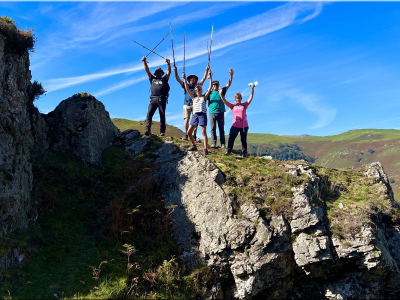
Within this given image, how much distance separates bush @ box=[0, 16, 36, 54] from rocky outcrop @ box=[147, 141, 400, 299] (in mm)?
9690

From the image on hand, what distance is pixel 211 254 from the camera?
10.1 metres

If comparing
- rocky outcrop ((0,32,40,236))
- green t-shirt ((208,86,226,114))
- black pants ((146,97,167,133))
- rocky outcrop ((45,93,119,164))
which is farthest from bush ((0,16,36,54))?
green t-shirt ((208,86,226,114))

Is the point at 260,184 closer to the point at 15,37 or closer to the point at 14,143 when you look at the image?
the point at 14,143

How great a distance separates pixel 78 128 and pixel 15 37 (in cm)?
479

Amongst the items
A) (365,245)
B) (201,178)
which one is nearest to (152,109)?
(201,178)

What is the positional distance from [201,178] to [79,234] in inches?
207

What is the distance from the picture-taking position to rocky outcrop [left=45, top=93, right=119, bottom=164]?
46.1ft

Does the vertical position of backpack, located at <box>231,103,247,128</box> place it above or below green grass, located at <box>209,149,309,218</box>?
above

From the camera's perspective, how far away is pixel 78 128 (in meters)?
14.4

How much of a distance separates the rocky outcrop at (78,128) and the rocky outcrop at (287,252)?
6328mm

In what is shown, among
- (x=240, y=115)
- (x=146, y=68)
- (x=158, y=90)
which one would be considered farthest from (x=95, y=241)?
(x=146, y=68)

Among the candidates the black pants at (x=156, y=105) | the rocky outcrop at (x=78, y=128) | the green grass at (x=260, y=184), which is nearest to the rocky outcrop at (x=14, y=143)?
the rocky outcrop at (x=78, y=128)

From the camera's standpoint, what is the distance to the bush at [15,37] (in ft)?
36.5

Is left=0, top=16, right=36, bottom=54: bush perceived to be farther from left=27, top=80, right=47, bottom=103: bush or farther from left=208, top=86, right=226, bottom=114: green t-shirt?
left=208, top=86, right=226, bottom=114: green t-shirt
